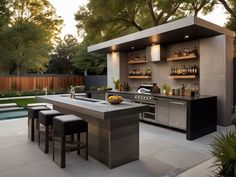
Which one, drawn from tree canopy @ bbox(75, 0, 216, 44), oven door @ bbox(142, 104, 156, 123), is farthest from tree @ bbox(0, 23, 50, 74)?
oven door @ bbox(142, 104, 156, 123)

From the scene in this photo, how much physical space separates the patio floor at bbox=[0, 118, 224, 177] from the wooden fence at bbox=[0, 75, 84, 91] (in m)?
9.42

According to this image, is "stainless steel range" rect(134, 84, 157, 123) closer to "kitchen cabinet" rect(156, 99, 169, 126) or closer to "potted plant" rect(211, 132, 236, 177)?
"kitchen cabinet" rect(156, 99, 169, 126)

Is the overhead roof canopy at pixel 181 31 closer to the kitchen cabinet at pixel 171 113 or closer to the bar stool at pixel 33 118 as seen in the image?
the kitchen cabinet at pixel 171 113

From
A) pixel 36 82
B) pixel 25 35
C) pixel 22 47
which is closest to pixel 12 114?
pixel 36 82

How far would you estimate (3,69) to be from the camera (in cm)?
1485

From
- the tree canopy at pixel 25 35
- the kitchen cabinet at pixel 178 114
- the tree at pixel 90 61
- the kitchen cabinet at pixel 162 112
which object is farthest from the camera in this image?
the tree at pixel 90 61

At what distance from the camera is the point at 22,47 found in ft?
45.6

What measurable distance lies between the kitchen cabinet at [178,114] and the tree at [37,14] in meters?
12.6

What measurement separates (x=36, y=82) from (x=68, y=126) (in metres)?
12.0

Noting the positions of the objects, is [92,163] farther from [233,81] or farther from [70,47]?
[70,47]

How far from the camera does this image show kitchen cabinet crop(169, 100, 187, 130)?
471 centimetres

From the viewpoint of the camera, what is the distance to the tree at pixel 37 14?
14.9 metres

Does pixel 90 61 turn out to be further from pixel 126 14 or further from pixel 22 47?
pixel 126 14

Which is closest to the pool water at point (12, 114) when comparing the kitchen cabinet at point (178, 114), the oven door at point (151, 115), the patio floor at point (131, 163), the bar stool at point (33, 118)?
the patio floor at point (131, 163)
